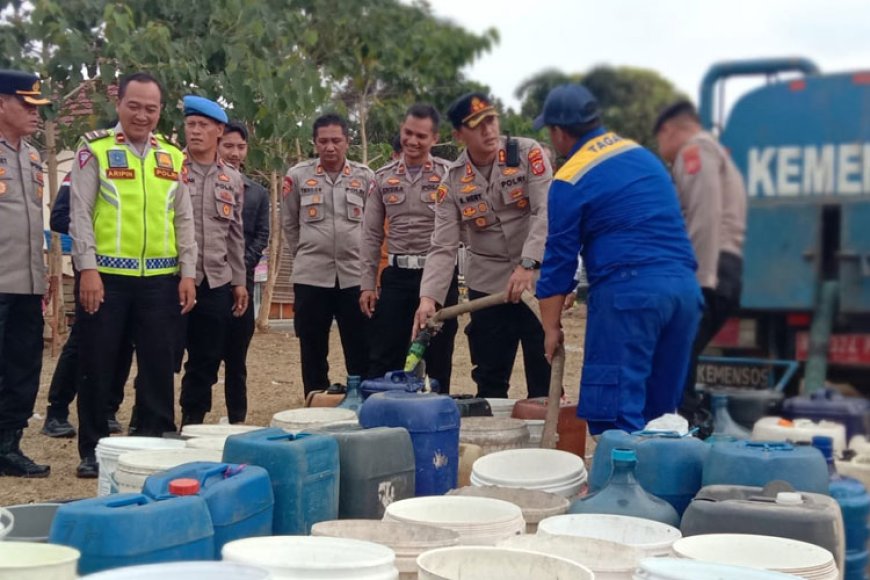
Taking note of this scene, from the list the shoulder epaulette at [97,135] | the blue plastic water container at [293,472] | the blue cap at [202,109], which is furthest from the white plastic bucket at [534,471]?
the blue cap at [202,109]

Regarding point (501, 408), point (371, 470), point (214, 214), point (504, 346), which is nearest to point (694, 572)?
point (371, 470)

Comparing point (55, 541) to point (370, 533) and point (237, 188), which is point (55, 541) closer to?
point (370, 533)

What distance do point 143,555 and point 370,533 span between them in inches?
19.9

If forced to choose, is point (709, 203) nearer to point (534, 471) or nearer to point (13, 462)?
point (534, 471)

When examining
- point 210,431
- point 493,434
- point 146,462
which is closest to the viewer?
point 146,462

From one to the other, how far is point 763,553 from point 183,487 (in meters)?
1.10

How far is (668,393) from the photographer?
2227mm

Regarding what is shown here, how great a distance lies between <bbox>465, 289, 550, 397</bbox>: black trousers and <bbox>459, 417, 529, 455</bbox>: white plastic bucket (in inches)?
42.4

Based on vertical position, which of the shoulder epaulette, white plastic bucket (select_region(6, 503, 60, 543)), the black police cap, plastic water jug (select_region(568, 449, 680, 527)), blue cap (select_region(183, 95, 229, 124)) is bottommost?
white plastic bucket (select_region(6, 503, 60, 543))

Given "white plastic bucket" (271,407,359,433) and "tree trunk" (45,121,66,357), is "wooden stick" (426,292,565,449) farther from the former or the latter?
"tree trunk" (45,121,66,357)

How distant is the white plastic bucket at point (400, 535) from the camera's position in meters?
2.07

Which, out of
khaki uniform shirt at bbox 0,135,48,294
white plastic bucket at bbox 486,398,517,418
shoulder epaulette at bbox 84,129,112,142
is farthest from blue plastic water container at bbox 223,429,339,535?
khaki uniform shirt at bbox 0,135,48,294

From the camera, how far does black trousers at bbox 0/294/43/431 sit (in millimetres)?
4484

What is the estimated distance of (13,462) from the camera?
459 centimetres
